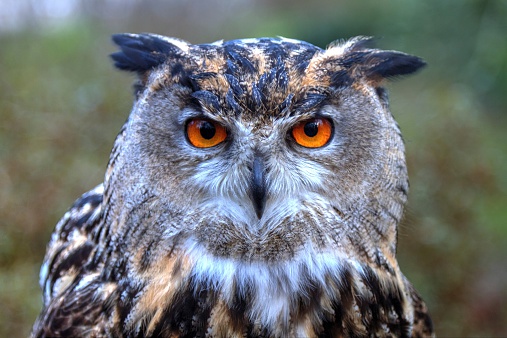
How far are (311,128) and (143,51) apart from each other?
55cm

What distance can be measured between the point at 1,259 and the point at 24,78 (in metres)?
1.98

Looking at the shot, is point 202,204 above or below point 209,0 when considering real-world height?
below

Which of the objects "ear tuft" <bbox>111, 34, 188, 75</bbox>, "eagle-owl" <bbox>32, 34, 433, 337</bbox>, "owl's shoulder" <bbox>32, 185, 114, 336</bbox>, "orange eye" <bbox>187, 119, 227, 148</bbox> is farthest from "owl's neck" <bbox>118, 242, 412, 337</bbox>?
"ear tuft" <bbox>111, 34, 188, 75</bbox>

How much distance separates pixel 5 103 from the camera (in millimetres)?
3924

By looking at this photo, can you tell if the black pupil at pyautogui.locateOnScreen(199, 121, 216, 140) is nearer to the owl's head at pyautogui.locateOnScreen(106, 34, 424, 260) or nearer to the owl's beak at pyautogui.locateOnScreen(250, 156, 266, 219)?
the owl's head at pyautogui.locateOnScreen(106, 34, 424, 260)

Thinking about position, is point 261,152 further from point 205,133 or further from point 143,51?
point 143,51

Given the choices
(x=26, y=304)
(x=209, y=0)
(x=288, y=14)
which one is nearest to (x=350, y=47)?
(x=26, y=304)

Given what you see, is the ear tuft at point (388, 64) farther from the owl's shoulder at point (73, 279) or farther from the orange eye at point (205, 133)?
the owl's shoulder at point (73, 279)

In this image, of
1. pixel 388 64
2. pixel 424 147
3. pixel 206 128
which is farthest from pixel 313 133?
pixel 424 147

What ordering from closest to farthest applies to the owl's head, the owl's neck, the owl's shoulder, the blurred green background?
the owl's head, the owl's neck, the owl's shoulder, the blurred green background

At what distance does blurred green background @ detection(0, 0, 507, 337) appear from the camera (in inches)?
131

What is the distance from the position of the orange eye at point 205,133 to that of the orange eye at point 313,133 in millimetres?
183

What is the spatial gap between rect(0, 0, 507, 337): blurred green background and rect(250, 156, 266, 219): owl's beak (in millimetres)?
1719

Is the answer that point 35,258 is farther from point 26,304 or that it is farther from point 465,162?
point 465,162
